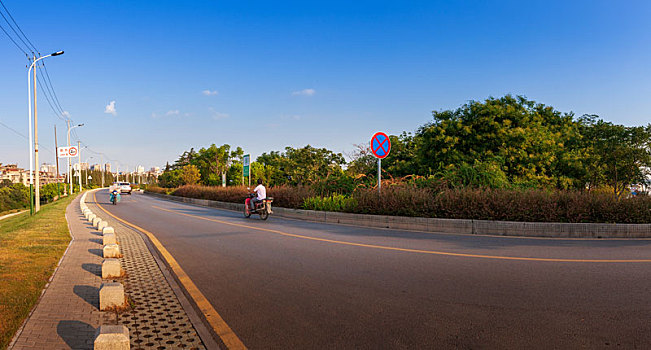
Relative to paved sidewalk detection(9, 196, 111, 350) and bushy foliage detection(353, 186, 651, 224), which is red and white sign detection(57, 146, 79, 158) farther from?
paved sidewalk detection(9, 196, 111, 350)

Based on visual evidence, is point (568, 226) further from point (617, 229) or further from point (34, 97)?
point (34, 97)

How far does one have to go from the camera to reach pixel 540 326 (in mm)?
4098

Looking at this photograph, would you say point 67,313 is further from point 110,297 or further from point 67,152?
point 67,152

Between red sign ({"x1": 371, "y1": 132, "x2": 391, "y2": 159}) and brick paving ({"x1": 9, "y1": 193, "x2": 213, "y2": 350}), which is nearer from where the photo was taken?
brick paving ({"x1": 9, "y1": 193, "x2": 213, "y2": 350})

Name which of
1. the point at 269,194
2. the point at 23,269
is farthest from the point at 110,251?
the point at 269,194

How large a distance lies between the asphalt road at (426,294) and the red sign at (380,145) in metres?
6.39

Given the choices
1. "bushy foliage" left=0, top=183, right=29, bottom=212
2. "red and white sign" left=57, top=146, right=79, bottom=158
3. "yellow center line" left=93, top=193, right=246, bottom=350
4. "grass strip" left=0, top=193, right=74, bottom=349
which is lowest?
"bushy foliage" left=0, top=183, right=29, bottom=212

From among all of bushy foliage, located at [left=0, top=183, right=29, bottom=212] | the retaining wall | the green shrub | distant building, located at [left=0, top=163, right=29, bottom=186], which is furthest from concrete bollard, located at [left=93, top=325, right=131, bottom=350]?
distant building, located at [left=0, top=163, right=29, bottom=186]

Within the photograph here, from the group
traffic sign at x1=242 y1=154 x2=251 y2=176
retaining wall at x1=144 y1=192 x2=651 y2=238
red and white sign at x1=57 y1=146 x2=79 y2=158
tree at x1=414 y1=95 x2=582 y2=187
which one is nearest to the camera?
retaining wall at x1=144 y1=192 x2=651 y2=238

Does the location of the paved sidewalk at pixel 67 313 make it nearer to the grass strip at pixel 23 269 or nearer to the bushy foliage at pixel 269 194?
the grass strip at pixel 23 269

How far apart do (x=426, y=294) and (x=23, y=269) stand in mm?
6588

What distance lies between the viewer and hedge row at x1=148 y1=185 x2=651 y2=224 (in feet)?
37.3

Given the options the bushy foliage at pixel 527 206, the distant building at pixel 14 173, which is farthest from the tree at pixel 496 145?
the distant building at pixel 14 173

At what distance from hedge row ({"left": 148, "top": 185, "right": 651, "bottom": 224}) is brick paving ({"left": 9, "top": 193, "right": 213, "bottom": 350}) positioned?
9.09 m
